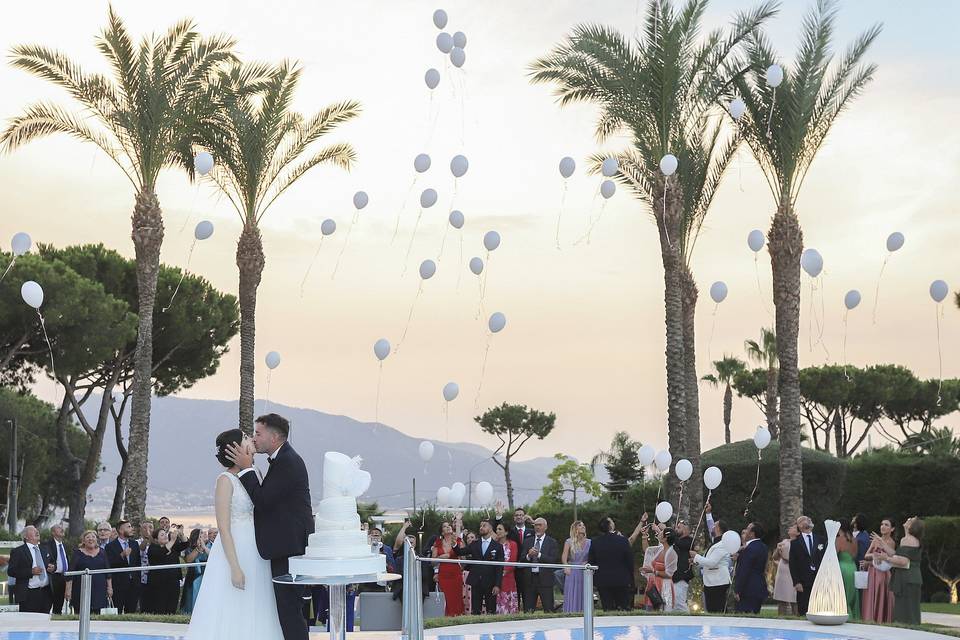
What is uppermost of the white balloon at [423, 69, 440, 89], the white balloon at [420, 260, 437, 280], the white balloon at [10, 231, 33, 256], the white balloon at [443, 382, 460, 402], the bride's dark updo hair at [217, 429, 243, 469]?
the white balloon at [423, 69, 440, 89]

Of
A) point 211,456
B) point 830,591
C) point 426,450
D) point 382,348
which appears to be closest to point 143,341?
point 382,348

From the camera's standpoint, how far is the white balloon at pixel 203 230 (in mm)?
20531

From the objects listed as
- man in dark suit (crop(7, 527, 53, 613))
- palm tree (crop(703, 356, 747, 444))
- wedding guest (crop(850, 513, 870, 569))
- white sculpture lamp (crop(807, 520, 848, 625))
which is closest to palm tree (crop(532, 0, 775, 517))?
wedding guest (crop(850, 513, 870, 569))

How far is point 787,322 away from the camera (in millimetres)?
21922

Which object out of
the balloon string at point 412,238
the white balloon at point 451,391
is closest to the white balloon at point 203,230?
the balloon string at point 412,238

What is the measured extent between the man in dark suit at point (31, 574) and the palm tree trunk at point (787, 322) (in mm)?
13115

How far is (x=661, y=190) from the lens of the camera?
22.8 m

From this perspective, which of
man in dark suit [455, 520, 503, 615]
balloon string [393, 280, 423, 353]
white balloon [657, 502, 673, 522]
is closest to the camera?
man in dark suit [455, 520, 503, 615]

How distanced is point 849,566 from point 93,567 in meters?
9.60

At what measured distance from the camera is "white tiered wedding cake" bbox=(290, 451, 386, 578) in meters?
6.64

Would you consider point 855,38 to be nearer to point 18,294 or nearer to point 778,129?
point 778,129

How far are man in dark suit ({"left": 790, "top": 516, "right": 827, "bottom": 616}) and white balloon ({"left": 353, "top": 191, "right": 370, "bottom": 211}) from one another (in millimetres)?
9476

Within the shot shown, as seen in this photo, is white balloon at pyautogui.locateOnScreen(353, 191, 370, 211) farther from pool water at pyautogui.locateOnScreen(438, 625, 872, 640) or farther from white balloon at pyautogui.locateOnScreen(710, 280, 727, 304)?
pool water at pyautogui.locateOnScreen(438, 625, 872, 640)

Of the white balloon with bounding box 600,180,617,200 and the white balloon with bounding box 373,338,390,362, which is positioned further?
the white balloon with bounding box 600,180,617,200
